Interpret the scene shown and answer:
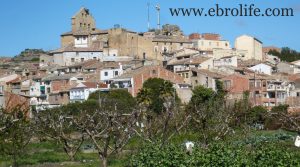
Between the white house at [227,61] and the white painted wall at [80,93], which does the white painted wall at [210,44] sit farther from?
the white painted wall at [80,93]

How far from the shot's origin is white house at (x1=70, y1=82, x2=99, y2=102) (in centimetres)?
8127

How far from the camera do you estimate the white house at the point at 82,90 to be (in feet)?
267

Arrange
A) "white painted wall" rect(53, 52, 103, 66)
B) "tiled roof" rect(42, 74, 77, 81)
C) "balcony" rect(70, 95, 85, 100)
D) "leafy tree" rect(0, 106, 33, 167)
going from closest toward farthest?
"leafy tree" rect(0, 106, 33, 167), "balcony" rect(70, 95, 85, 100), "tiled roof" rect(42, 74, 77, 81), "white painted wall" rect(53, 52, 103, 66)

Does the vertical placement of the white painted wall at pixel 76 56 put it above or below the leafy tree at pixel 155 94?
above

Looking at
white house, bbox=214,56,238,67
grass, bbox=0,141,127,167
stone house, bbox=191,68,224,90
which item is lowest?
grass, bbox=0,141,127,167

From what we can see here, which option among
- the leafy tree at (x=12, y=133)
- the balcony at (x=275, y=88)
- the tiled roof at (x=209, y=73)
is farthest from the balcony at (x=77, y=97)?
the leafy tree at (x=12, y=133)

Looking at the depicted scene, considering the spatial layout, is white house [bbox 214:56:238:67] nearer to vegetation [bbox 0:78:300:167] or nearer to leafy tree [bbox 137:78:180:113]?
leafy tree [bbox 137:78:180:113]

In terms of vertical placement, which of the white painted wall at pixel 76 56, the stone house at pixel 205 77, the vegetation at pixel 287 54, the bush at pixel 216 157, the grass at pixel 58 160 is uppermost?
the vegetation at pixel 287 54

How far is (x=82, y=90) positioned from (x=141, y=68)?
8.53 meters

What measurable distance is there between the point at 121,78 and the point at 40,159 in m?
51.2

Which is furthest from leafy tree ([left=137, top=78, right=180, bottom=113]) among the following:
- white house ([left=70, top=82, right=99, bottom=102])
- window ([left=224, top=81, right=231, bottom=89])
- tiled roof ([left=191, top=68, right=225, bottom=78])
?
tiled roof ([left=191, top=68, right=225, bottom=78])

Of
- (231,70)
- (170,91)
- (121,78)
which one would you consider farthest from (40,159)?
(231,70)

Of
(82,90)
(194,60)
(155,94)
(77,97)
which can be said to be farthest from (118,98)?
(194,60)

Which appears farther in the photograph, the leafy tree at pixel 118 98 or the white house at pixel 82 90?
the white house at pixel 82 90
